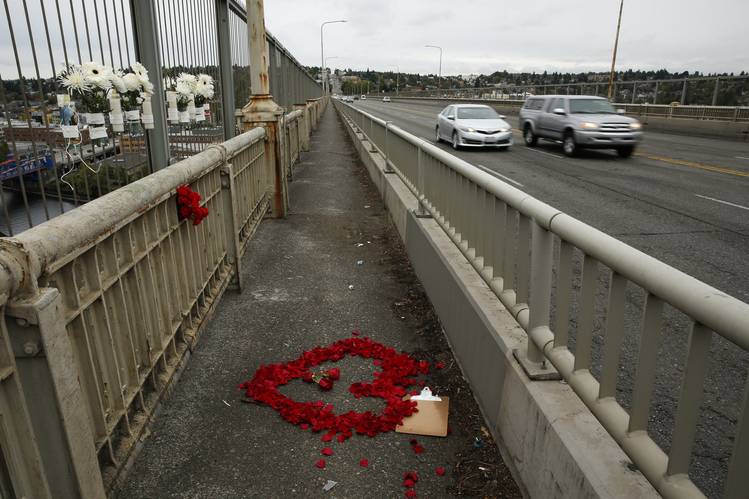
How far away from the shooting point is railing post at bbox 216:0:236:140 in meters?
7.13

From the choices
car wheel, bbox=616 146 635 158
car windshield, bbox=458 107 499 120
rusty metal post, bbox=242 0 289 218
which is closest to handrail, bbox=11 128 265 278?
rusty metal post, bbox=242 0 289 218

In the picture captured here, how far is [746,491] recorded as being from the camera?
1.41 m

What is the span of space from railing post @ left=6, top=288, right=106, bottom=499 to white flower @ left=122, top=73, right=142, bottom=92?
7.29 ft

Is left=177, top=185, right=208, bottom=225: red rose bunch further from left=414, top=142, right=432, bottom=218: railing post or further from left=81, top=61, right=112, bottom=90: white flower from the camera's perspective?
left=414, top=142, right=432, bottom=218: railing post

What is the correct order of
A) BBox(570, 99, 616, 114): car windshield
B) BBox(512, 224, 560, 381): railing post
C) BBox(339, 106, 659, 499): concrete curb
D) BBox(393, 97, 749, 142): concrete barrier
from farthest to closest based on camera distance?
1. BBox(393, 97, 749, 142): concrete barrier
2. BBox(570, 99, 616, 114): car windshield
3. BBox(512, 224, 560, 381): railing post
4. BBox(339, 106, 659, 499): concrete curb

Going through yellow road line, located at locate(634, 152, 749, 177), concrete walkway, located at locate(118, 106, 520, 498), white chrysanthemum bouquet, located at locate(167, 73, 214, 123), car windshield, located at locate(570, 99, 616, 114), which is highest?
white chrysanthemum bouquet, located at locate(167, 73, 214, 123)

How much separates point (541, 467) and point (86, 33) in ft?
11.7

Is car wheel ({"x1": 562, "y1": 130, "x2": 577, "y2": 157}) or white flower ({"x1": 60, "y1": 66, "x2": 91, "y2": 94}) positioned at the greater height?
white flower ({"x1": 60, "y1": 66, "x2": 91, "y2": 94})

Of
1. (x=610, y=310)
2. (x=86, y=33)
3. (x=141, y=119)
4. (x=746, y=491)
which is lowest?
(x=746, y=491)

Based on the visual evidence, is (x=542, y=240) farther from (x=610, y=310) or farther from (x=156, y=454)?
(x=156, y=454)

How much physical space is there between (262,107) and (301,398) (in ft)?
19.1

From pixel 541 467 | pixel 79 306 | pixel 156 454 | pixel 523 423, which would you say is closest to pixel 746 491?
pixel 541 467

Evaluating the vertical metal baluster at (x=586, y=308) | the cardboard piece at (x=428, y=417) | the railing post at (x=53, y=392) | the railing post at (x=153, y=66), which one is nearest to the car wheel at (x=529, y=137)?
the railing post at (x=153, y=66)

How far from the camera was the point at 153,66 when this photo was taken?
4418 millimetres
